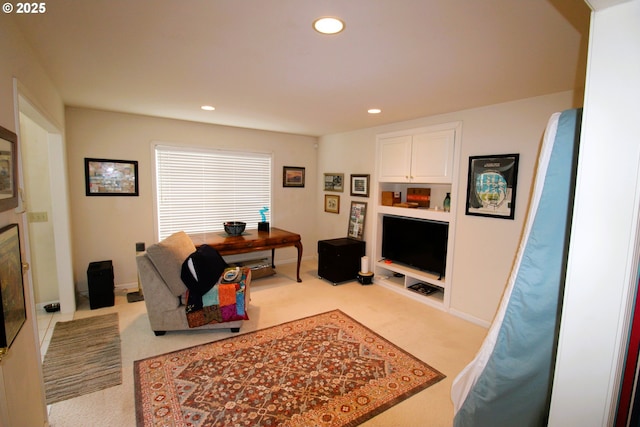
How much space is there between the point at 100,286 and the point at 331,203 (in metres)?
3.58

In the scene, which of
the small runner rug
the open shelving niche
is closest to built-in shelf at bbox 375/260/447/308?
the open shelving niche

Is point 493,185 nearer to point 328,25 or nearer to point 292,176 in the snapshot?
point 328,25

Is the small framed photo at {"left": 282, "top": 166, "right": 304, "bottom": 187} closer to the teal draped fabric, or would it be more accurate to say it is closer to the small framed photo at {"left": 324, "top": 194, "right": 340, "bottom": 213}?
the small framed photo at {"left": 324, "top": 194, "right": 340, "bottom": 213}

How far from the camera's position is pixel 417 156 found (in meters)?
3.90

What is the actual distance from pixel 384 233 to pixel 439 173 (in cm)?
131

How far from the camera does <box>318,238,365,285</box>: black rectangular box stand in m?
4.52

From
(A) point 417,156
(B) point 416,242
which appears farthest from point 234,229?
(A) point 417,156

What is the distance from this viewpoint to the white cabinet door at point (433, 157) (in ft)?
11.7

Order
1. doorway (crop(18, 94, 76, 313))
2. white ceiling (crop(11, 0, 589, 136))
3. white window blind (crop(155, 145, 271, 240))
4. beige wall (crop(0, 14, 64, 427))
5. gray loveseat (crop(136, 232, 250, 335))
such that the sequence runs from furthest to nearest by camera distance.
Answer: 1. white window blind (crop(155, 145, 271, 240))
2. doorway (crop(18, 94, 76, 313))
3. gray loveseat (crop(136, 232, 250, 335))
4. white ceiling (crop(11, 0, 589, 136))
5. beige wall (crop(0, 14, 64, 427))

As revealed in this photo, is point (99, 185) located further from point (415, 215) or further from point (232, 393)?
point (415, 215)

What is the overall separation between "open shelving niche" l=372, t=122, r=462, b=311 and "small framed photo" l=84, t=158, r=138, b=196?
3.47m

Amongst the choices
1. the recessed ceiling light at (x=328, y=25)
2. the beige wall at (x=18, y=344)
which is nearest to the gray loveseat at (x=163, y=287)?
the beige wall at (x=18, y=344)

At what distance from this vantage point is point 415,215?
4.01 meters

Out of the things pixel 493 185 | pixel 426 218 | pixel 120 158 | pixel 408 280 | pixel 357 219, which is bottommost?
pixel 408 280
